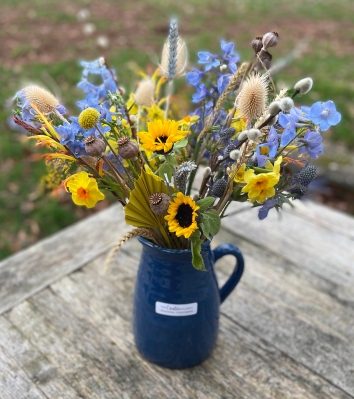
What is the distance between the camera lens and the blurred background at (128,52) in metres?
2.39

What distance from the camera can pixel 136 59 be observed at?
12.5 feet

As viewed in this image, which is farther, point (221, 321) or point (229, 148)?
point (221, 321)

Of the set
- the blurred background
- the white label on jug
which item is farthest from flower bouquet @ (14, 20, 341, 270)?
the blurred background

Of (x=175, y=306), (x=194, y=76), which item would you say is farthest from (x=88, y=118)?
(x=175, y=306)

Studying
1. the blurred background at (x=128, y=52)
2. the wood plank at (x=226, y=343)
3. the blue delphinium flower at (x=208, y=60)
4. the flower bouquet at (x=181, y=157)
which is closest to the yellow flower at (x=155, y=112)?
the flower bouquet at (x=181, y=157)

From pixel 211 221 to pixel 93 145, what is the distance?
21 centimetres

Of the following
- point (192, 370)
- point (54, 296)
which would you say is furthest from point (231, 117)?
point (54, 296)

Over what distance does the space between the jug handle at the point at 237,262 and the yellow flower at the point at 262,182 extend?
0.86 ft

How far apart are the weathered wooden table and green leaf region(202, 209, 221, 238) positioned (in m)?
0.39

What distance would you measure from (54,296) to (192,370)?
15.4 inches

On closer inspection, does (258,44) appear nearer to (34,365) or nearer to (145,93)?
(145,93)

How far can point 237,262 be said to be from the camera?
38.1 inches

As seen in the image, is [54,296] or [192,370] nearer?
[192,370]

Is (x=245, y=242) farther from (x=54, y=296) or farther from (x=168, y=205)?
(x=168, y=205)
